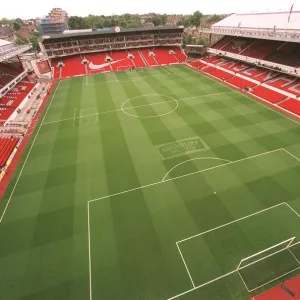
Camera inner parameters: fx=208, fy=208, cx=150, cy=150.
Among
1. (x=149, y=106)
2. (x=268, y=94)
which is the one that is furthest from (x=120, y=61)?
(x=268, y=94)

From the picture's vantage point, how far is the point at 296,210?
1672 centimetres

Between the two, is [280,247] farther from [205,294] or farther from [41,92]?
[41,92]

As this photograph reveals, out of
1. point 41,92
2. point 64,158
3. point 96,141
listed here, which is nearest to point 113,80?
point 41,92

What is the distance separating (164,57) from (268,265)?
65.4 metres

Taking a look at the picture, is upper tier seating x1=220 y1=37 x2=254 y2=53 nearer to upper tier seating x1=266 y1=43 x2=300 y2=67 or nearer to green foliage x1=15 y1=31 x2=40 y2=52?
upper tier seating x1=266 y1=43 x2=300 y2=67

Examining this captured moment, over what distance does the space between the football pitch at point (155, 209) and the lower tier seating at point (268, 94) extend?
13.8ft

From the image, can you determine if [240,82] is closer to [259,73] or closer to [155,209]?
[259,73]

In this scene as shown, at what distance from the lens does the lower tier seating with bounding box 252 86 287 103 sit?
115 feet

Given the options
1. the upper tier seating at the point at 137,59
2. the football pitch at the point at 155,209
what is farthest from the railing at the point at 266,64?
the upper tier seating at the point at 137,59

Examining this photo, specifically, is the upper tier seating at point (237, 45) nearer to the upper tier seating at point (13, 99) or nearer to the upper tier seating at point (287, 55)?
the upper tier seating at point (287, 55)

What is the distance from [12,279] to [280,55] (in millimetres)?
52927

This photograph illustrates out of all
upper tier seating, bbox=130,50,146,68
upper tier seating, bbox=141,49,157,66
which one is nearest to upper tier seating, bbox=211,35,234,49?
upper tier seating, bbox=141,49,157,66

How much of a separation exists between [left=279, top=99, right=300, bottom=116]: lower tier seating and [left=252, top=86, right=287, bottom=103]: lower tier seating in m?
1.30

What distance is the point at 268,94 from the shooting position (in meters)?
37.1
